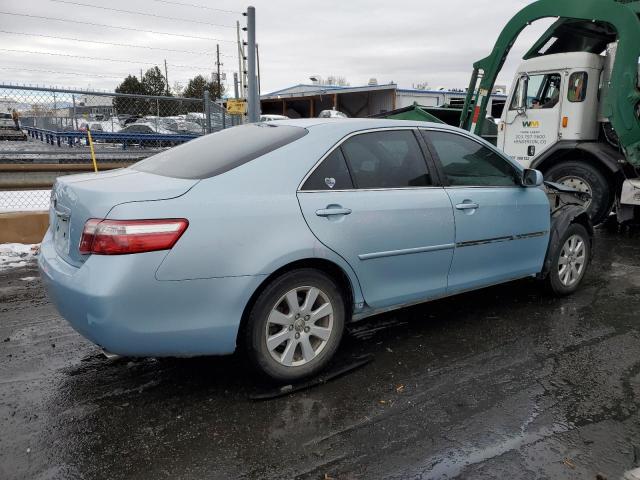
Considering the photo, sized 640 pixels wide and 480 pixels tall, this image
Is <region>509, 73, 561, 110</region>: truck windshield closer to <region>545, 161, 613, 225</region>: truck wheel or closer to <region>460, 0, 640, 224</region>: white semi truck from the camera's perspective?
<region>460, 0, 640, 224</region>: white semi truck

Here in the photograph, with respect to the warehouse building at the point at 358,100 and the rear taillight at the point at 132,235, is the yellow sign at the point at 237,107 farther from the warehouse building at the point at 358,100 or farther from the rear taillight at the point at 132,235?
the warehouse building at the point at 358,100

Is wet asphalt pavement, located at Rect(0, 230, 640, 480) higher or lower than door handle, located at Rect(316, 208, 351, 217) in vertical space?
lower

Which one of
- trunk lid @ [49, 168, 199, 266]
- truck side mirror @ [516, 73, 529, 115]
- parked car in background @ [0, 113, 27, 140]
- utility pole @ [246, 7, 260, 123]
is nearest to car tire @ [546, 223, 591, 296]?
trunk lid @ [49, 168, 199, 266]

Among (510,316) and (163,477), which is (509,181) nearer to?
(510,316)

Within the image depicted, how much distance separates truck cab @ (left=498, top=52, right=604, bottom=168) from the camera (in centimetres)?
844

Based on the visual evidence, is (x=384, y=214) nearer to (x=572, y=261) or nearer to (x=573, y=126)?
(x=572, y=261)

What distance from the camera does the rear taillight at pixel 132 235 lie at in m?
2.64

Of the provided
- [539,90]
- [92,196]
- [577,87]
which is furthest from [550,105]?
[92,196]

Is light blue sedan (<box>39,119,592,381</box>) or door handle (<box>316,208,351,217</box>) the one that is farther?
door handle (<box>316,208,351,217</box>)

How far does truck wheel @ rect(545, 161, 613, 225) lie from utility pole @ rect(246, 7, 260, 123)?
16.8 ft

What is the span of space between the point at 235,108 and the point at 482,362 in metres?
9.23

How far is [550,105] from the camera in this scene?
29.0 ft

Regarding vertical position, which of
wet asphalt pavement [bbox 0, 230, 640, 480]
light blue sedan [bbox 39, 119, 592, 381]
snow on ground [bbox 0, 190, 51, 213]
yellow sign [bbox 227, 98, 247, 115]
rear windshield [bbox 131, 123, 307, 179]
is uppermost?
yellow sign [bbox 227, 98, 247, 115]

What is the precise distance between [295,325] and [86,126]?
8.24m
